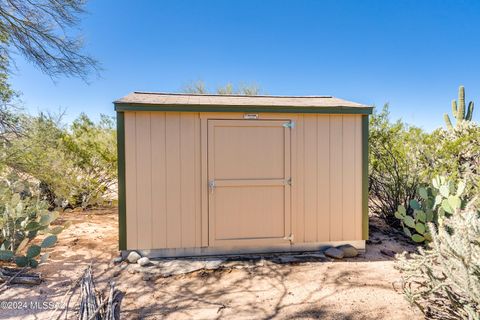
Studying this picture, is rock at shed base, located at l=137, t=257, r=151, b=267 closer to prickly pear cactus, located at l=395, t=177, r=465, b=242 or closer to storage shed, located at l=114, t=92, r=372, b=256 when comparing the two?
storage shed, located at l=114, t=92, r=372, b=256

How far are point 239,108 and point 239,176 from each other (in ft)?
3.25

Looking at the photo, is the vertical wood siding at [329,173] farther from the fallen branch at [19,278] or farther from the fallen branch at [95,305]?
the fallen branch at [19,278]

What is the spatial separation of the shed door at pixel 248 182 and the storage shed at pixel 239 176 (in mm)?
15

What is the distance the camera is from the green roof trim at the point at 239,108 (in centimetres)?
350

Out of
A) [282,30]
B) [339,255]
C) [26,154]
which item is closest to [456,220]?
[339,255]

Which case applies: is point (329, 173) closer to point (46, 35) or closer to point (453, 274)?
point (453, 274)

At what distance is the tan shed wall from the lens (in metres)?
3.66

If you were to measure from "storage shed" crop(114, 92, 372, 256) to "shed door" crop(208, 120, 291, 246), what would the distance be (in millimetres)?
15

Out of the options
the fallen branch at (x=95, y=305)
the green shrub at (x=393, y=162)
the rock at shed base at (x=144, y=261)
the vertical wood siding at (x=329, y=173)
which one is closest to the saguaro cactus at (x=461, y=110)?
the green shrub at (x=393, y=162)

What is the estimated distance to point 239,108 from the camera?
3.75 m

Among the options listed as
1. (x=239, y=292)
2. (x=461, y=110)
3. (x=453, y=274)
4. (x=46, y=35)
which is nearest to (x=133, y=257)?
(x=239, y=292)

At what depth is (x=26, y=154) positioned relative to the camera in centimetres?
498

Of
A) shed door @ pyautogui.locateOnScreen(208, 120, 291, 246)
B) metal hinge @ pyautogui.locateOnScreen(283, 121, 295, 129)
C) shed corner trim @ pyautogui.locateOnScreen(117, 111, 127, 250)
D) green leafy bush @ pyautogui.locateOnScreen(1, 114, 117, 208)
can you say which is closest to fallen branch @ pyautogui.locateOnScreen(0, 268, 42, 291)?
shed corner trim @ pyautogui.locateOnScreen(117, 111, 127, 250)

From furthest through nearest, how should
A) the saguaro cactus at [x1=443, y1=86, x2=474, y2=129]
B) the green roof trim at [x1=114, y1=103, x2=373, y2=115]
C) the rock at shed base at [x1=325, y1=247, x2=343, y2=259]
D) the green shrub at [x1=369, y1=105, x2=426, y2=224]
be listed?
1. the saguaro cactus at [x1=443, y1=86, x2=474, y2=129]
2. the green shrub at [x1=369, y1=105, x2=426, y2=224]
3. the rock at shed base at [x1=325, y1=247, x2=343, y2=259]
4. the green roof trim at [x1=114, y1=103, x2=373, y2=115]
